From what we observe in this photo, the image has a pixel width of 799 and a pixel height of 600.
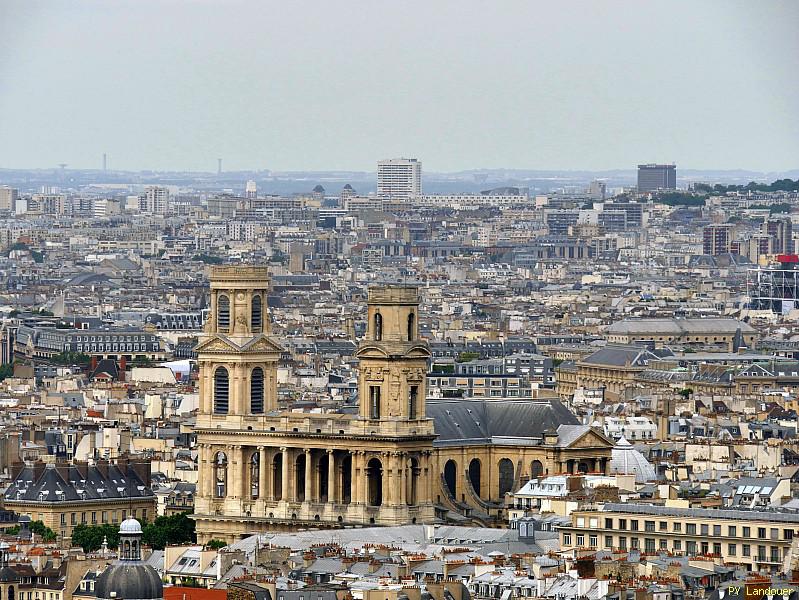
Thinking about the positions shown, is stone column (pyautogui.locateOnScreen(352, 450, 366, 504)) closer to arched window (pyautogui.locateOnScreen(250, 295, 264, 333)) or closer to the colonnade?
the colonnade

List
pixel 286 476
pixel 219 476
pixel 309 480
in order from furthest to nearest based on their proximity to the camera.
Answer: pixel 219 476 → pixel 286 476 → pixel 309 480

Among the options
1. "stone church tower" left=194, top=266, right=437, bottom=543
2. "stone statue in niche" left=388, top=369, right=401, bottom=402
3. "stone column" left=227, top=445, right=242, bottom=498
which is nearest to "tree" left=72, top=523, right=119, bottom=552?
"stone church tower" left=194, top=266, right=437, bottom=543

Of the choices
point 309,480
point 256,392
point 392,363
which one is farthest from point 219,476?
point 392,363

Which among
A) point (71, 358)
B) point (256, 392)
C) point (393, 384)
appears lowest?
point (71, 358)

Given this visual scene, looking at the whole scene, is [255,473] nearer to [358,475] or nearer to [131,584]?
[358,475]

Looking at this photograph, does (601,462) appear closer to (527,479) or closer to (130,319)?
(527,479)

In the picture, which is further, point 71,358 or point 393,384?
point 71,358
